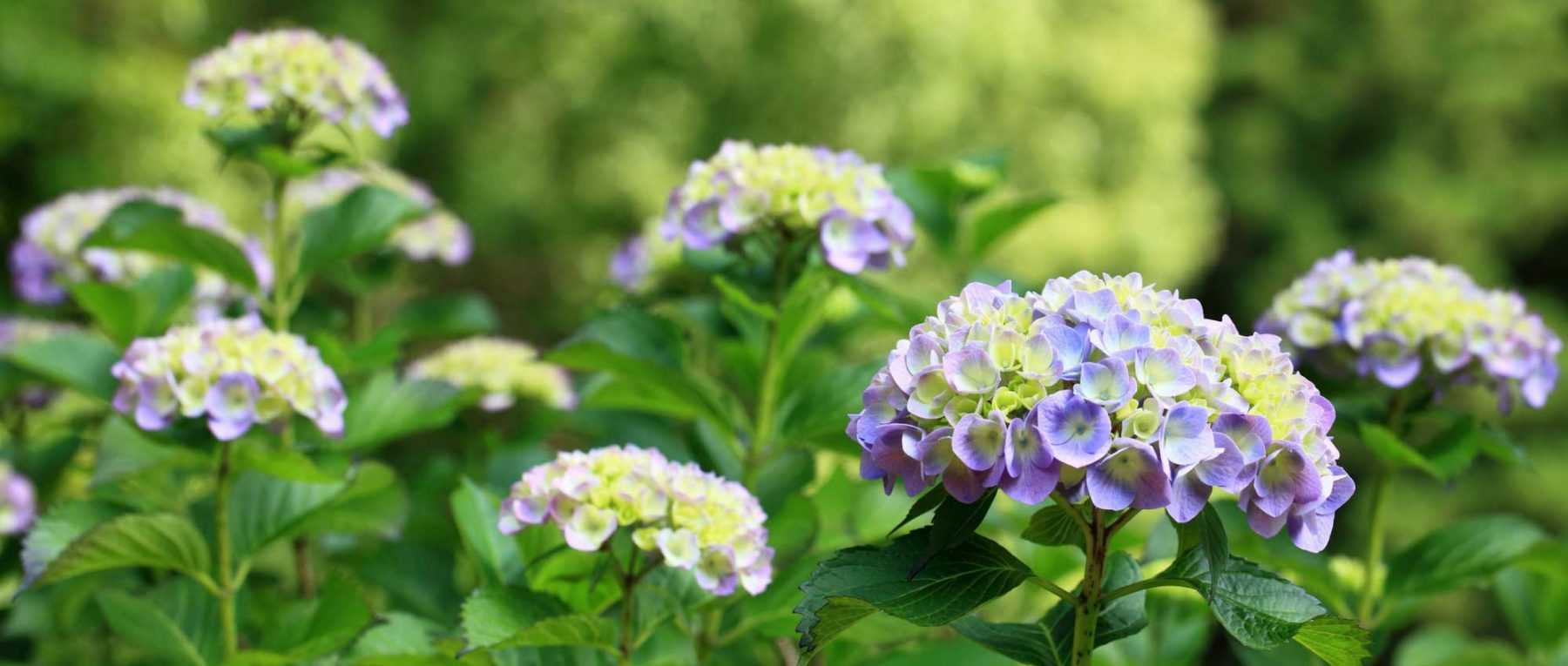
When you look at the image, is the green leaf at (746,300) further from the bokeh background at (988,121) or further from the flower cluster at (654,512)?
the bokeh background at (988,121)

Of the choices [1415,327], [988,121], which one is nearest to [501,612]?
[1415,327]

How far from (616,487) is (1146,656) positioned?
0.76m

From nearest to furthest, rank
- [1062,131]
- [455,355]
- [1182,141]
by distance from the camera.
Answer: [455,355] < [1062,131] < [1182,141]

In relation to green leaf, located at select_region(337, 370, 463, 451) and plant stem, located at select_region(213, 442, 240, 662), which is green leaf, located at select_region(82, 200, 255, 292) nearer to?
green leaf, located at select_region(337, 370, 463, 451)

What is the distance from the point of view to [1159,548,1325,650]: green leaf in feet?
2.56

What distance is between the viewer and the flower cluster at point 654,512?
1.00m

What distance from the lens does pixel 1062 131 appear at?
8.34 metres

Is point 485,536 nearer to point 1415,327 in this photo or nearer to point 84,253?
point 1415,327

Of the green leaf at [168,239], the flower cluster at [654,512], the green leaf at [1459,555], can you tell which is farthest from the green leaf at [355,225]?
the green leaf at [1459,555]

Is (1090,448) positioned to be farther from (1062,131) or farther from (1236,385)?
(1062,131)

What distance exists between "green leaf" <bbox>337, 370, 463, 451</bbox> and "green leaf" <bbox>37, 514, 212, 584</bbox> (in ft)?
0.61

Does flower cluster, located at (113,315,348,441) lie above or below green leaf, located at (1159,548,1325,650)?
above

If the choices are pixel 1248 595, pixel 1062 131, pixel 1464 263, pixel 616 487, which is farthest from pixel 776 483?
pixel 1464 263

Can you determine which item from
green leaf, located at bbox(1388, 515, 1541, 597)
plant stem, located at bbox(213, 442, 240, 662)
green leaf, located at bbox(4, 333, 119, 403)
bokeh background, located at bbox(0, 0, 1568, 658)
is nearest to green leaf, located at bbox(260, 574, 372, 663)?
plant stem, located at bbox(213, 442, 240, 662)
